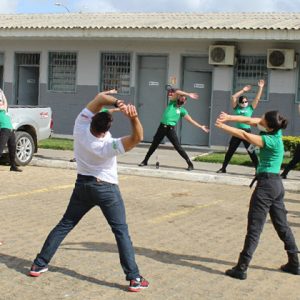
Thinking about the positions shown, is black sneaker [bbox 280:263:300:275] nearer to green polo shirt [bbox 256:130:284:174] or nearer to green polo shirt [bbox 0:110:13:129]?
green polo shirt [bbox 256:130:284:174]

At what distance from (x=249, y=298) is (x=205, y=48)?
1313 centimetres

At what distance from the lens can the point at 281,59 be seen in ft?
54.5

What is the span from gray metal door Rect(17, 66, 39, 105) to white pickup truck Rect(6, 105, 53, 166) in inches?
258

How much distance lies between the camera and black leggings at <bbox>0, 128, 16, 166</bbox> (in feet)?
40.4

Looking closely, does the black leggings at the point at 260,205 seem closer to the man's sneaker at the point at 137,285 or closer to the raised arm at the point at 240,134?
the raised arm at the point at 240,134

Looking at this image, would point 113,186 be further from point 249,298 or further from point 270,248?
point 270,248

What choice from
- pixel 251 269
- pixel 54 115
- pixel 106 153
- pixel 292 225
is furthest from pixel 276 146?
pixel 54 115

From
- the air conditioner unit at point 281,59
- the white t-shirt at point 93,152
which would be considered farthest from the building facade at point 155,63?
the white t-shirt at point 93,152

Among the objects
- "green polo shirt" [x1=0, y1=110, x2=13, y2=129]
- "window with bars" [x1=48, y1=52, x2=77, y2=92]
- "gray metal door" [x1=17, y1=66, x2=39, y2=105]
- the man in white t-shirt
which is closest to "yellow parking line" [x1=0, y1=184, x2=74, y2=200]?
"green polo shirt" [x1=0, y1=110, x2=13, y2=129]

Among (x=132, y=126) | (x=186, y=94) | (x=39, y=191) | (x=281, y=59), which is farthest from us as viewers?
(x=281, y=59)

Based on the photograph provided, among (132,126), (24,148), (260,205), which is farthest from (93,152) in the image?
(24,148)

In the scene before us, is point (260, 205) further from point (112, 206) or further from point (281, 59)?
point (281, 59)

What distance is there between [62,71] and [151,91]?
3.12 meters

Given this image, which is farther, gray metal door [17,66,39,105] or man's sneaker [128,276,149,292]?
gray metal door [17,66,39,105]
